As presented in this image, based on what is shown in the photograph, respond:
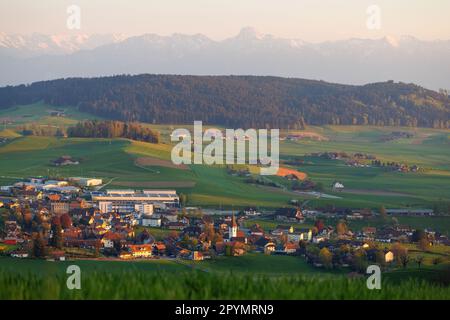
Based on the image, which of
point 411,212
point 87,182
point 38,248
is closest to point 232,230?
point 38,248

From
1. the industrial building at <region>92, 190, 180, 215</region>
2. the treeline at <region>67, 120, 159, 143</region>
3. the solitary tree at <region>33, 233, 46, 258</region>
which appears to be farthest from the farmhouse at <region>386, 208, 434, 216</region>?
the treeline at <region>67, 120, 159, 143</region>

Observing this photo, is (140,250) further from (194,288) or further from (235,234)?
(194,288)

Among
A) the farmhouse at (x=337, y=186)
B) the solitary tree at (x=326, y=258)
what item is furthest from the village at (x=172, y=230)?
the farmhouse at (x=337, y=186)

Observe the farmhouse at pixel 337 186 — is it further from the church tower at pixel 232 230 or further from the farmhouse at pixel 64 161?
the church tower at pixel 232 230

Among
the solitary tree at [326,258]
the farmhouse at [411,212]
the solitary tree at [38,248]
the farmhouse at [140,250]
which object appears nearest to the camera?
the solitary tree at [38,248]

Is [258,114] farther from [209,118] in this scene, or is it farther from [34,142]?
[34,142]

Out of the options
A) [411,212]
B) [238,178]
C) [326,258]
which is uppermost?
[326,258]

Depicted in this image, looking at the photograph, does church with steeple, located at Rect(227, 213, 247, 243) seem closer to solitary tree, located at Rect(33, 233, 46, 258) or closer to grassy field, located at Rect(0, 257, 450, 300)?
solitary tree, located at Rect(33, 233, 46, 258)
